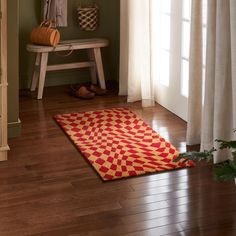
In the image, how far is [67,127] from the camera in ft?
15.0

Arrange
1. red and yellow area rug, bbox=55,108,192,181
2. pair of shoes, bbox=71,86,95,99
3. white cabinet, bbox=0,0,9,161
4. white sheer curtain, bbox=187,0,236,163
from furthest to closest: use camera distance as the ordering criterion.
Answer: pair of shoes, bbox=71,86,95,99 → red and yellow area rug, bbox=55,108,192,181 → white cabinet, bbox=0,0,9,161 → white sheer curtain, bbox=187,0,236,163

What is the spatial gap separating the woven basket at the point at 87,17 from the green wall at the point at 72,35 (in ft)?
0.44

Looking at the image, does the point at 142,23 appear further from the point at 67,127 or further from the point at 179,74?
the point at 67,127

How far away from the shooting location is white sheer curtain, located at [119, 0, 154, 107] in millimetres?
4941

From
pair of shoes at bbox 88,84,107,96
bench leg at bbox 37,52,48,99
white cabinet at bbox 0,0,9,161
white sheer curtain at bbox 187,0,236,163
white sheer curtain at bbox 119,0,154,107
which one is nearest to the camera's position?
white sheer curtain at bbox 187,0,236,163

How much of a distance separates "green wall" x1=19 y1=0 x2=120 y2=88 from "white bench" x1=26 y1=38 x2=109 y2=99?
0.59 ft

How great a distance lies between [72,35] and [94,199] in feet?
8.73

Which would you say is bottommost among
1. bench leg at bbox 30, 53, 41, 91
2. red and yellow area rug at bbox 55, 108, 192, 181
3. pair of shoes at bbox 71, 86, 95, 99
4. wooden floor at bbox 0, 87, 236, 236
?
wooden floor at bbox 0, 87, 236, 236

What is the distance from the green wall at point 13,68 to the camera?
4.00m

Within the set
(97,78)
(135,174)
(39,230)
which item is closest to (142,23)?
(97,78)

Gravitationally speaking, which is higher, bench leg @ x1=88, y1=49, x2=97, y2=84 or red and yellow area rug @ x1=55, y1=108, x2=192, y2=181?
bench leg @ x1=88, y1=49, x2=97, y2=84

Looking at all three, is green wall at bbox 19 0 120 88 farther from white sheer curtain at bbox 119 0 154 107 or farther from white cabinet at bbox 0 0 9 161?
white cabinet at bbox 0 0 9 161

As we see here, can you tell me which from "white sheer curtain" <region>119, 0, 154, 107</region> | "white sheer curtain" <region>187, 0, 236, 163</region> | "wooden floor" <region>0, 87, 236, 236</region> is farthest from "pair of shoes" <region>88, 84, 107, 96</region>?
"white sheer curtain" <region>187, 0, 236, 163</region>

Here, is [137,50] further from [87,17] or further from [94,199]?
[94,199]
